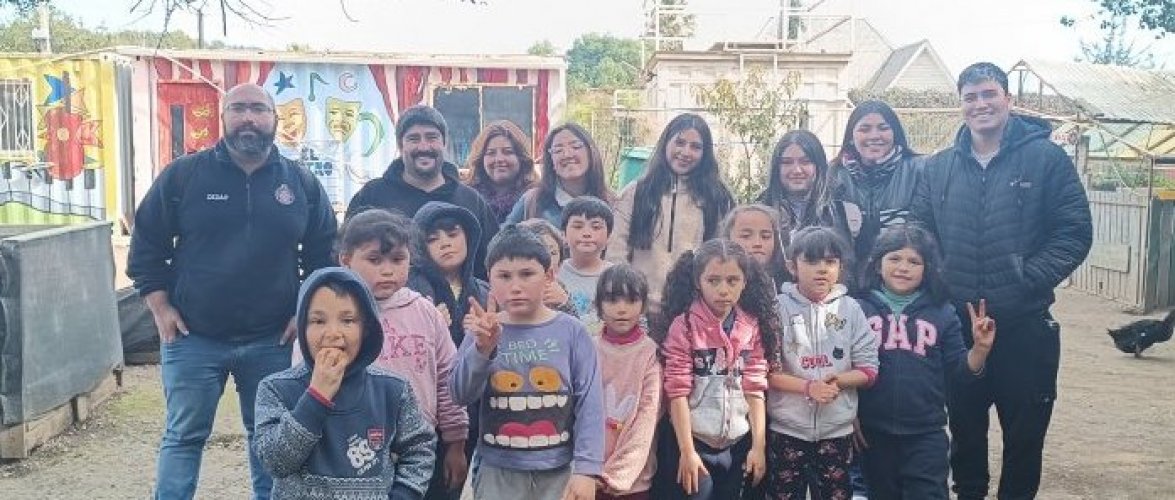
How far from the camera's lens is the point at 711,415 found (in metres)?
3.73

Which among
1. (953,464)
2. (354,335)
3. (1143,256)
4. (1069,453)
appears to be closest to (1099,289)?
(1143,256)

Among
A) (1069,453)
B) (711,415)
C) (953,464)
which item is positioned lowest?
(1069,453)

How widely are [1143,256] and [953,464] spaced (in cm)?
960

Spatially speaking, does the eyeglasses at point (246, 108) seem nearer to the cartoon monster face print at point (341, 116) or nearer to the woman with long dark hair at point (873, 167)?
the woman with long dark hair at point (873, 167)

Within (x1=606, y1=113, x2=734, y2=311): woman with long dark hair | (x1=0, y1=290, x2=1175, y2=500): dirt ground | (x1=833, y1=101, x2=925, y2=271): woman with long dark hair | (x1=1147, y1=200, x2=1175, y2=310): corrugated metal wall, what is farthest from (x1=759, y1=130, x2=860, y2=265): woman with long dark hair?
(x1=1147, y1=200, x2=1175, y2=310): corrugated metal wall

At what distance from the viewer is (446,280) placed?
3.92 meters

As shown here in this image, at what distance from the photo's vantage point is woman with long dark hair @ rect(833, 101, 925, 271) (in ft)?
15.3

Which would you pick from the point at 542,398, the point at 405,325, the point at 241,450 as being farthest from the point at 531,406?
the point at 241,450

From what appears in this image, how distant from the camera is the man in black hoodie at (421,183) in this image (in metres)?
4.43

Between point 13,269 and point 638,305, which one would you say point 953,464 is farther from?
point 13,269

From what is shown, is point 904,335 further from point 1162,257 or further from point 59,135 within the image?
point 59,135

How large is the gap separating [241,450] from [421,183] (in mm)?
2561

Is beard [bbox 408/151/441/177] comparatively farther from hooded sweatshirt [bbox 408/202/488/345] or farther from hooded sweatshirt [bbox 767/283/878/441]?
hooded sweatshirt [bbox 767/283/878/441]

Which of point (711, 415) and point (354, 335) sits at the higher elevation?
point (354, 335)
